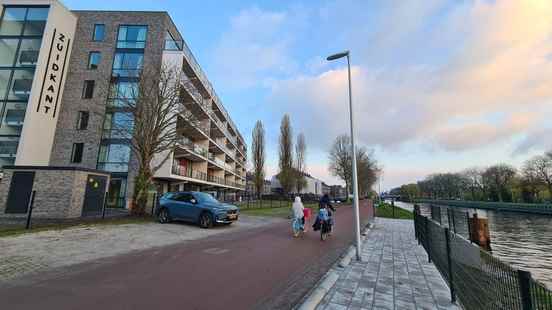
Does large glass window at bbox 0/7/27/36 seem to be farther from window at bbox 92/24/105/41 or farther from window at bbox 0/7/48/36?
window at bbox 92/24/105/41

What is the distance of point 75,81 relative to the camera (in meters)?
25.0

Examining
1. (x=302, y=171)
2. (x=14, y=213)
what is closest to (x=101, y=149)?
(x=14, y=213)

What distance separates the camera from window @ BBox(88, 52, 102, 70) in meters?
25.4

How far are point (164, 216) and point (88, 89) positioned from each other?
65.2ft

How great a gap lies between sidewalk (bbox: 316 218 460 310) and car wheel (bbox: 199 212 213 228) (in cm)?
772

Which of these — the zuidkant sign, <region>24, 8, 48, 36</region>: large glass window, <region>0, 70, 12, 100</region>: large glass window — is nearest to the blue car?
the zuidkant sign

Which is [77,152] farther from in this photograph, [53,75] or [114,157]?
[53,75]

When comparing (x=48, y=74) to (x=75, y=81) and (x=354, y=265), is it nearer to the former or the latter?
(x=75, y=81)

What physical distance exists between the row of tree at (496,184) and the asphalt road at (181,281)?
63.2 meters

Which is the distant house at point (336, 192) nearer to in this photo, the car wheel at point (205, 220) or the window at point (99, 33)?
the window at point (99, 33)

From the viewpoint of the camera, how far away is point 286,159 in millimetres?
47500

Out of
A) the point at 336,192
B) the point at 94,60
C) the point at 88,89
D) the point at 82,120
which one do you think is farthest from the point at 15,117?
the point at 336,192

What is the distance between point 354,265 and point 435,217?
9.98 metres

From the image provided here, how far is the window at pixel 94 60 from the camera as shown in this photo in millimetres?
25359
